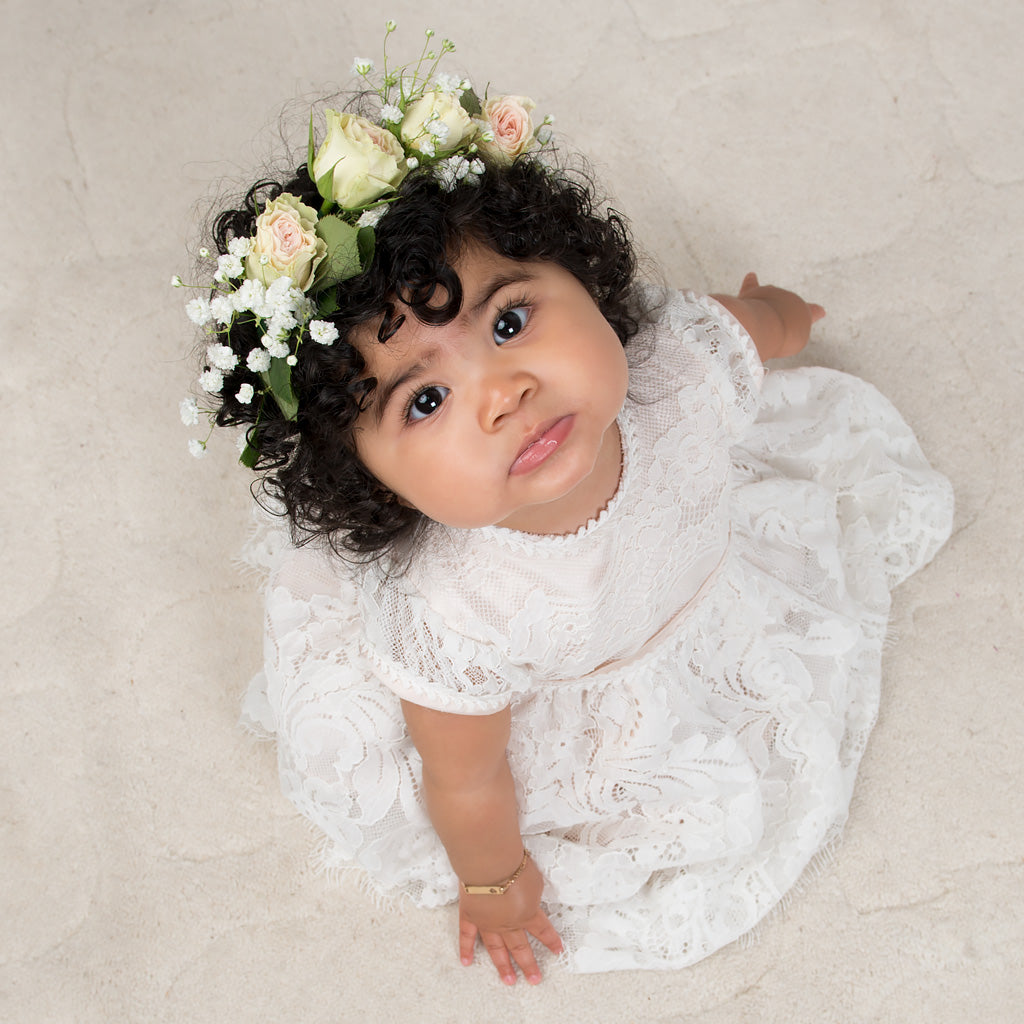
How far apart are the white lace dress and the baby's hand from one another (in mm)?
30

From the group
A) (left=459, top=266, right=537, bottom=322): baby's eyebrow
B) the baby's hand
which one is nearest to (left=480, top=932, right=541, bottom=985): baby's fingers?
the baby's hand

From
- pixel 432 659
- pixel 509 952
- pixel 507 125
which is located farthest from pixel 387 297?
pixel 509 952

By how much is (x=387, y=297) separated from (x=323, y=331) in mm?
56

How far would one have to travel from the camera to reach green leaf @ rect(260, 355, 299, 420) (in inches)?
30.5

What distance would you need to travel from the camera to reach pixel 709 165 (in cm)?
140

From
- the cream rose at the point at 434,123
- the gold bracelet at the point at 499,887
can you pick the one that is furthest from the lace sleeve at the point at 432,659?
the cream rose at the point at 434,123

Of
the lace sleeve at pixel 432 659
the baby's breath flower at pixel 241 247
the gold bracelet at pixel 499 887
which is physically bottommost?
the gold bracelet at pixel 499 887

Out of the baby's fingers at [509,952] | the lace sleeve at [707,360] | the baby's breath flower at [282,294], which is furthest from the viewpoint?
the baby's fingers at [509,952]

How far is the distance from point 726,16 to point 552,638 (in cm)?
96

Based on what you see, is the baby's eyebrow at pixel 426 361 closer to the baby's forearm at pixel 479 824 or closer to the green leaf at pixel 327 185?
the green leaf at pixel 327 185

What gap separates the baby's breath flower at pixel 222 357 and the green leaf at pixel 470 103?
0.27m

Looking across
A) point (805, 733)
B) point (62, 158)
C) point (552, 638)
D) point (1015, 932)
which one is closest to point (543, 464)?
point (552, 638)

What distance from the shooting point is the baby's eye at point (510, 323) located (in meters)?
0.79

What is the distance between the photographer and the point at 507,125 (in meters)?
0.81
